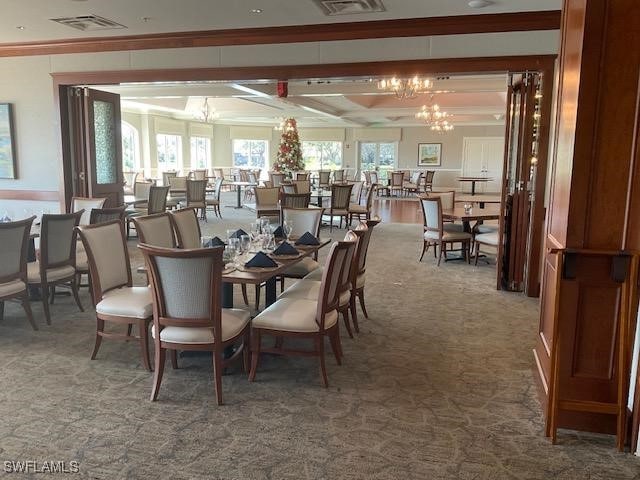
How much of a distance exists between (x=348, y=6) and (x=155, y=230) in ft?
9.80

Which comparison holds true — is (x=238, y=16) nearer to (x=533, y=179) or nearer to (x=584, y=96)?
(x=533, y=179)

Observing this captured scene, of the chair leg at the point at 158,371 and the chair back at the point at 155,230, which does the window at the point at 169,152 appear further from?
the chair leg at the point at 158,371

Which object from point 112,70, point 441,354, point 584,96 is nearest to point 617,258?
point 584,96

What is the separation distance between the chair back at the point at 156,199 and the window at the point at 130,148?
25.1 feet

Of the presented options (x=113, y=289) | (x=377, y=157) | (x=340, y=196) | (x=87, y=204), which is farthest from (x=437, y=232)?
(x=377, y=157)

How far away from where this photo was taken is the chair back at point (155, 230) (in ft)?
13.7

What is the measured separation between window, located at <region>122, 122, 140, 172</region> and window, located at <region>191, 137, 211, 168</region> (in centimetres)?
360

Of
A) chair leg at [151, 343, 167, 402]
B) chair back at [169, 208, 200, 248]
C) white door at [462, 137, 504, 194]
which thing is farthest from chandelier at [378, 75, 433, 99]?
white door at [462, 137, 504, 194]

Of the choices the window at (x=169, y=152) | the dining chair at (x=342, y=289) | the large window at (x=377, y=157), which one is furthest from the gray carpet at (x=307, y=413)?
the large window at (x=377, y=157)

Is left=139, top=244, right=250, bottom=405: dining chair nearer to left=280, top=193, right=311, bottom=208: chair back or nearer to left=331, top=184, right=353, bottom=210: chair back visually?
left=280, top=193, right=311, bottom=208: chair back

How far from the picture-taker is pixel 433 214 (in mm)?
7305

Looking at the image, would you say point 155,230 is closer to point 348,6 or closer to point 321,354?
point 321,354

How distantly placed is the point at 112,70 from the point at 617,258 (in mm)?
6486

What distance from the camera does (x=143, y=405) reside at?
312 cm
